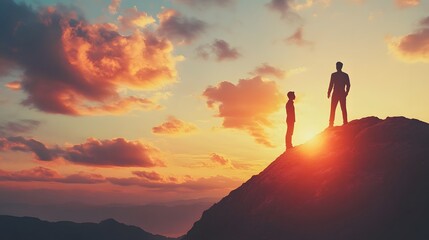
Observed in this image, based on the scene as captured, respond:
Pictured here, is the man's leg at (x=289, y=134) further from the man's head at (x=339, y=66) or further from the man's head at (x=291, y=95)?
the man's head at (x=339, y=66)

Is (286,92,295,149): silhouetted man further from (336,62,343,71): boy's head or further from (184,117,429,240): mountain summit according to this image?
(336,62,343,71): boy's head

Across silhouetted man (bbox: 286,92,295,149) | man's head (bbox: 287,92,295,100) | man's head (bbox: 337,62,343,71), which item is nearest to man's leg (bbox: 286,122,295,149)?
silhouetted man (bbox: 286,92,295,149)

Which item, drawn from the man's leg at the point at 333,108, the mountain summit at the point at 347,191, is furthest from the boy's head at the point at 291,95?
the mountain summit at the point at 347,191

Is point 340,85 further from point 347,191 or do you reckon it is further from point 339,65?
point 347,191

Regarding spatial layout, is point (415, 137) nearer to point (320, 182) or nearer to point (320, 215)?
point (320, 182)

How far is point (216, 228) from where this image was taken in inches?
894

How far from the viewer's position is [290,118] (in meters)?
25.7

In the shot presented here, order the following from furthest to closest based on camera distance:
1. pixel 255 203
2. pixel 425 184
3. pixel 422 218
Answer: pixel 255 203, pixel 425 184, pixel 422 218

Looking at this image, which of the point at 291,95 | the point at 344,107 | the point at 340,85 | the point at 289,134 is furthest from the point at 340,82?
the point at 289,134

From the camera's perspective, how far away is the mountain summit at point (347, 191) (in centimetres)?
1514

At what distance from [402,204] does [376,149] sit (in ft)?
10.3

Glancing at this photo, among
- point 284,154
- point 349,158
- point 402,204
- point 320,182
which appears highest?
point 284,154

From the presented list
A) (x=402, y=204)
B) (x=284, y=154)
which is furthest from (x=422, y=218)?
(x=284, y=154)

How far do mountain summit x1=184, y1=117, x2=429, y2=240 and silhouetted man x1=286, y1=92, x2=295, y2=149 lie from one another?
9.30 ft
